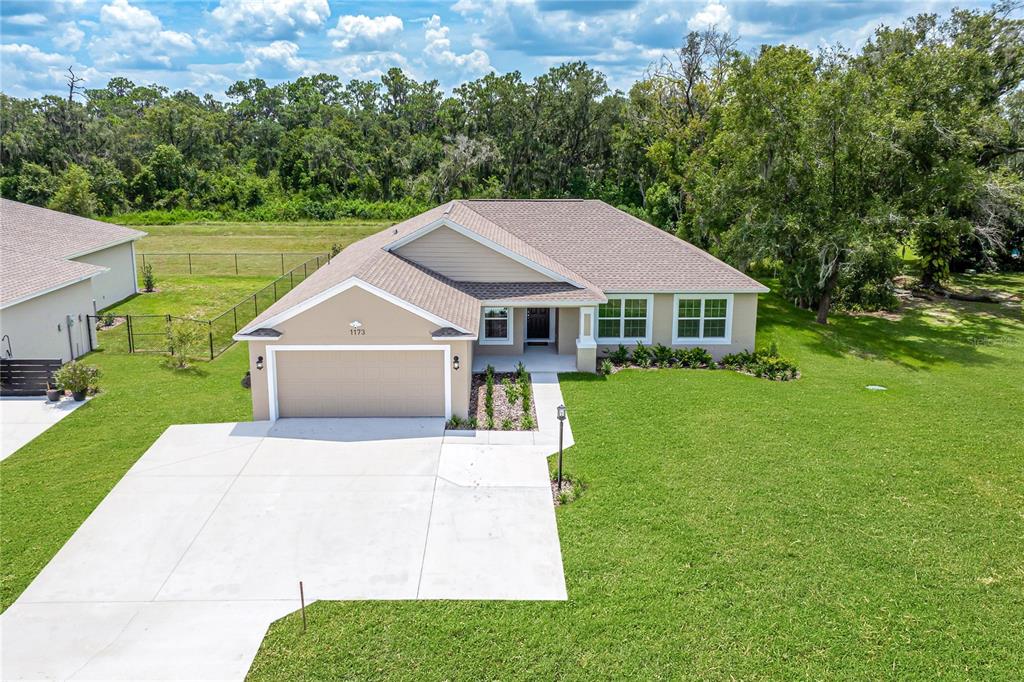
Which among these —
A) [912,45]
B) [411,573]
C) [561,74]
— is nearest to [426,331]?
[411,573]

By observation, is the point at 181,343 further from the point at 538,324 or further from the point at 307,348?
the point at 538,324

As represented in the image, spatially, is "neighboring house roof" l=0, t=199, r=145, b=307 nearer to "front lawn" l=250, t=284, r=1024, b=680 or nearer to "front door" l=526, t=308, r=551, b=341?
"front door" l=526, t=308, r=551, b=341

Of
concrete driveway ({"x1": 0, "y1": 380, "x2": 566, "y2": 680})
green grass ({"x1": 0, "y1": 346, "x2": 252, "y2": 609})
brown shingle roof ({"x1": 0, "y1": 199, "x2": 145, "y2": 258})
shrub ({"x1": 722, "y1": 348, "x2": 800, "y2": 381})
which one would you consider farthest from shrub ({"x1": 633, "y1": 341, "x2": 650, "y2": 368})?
brown shingle roof ({"x1": 0, "y1": 199, "x2": 145, "y2": 258})

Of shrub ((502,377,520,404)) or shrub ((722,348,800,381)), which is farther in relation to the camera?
shrub ((722,348,800,381))

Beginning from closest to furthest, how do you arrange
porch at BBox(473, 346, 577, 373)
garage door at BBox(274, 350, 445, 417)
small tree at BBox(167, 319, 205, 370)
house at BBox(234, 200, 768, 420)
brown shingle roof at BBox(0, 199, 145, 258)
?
house at BBox(234, 200, 768, 420) → garage door at BBox(274, 350, 445, 417) → porch at BBox(473, 346, 577, 373) → small tree at BBox(167, 319, 205, 370) → brown shingle roof at BBox(0, 199, 145, 258)

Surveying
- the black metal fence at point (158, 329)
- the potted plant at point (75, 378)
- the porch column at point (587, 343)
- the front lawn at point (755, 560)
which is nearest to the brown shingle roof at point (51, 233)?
the black metal fence at point (158, 329)

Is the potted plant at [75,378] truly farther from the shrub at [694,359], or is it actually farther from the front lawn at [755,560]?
the shrub at [694,359]
